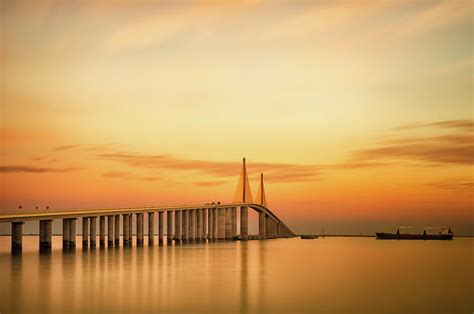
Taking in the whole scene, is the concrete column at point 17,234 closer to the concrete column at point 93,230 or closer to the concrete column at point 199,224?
the concrete column at point 93,230

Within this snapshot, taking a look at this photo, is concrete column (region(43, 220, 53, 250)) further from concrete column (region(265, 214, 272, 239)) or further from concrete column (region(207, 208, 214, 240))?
concrete column (region(265, 214, 272, 239))

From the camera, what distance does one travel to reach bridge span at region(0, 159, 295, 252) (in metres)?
92.2

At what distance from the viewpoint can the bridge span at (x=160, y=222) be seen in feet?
303

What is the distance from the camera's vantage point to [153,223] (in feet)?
422

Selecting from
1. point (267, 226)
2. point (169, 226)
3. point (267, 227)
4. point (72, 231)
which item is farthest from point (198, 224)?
point (72, 231)

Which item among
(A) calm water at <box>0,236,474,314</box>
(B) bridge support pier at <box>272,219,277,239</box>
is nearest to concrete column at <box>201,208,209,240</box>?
(B) bridge support pier at <box>272,219,277,239</box>

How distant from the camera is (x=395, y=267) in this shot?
7038cm

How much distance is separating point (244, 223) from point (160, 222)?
113ft

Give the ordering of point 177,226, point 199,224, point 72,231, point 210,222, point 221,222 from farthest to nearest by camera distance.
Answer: point 221,222
point 210,222
point 199,224
point 177,226
point 72,231

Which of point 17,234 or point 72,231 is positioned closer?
point 17,234

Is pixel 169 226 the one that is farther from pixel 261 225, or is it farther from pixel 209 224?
pixel 261 225

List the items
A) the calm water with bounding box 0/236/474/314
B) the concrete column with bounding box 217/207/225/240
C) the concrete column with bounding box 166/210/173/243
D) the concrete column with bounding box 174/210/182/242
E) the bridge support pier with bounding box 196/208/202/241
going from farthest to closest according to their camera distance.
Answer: the concrete column with bounding box 217/207/225/240 → the bridge support pier with bounding box 196/208/202/241 → the concrete column with bounding box 174/210/182/242 → the concrete column with bounding box 166/210/173/243 → the calm water with bounding box 0/236/474/314

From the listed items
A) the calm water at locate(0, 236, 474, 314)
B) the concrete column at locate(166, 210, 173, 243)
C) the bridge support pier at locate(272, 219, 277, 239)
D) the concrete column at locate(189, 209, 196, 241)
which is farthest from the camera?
the bridge support pier at locate(272, 219, 277, 239)

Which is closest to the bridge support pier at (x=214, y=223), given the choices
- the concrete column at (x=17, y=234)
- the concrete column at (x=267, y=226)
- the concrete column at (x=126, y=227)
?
the concrete column at (x=267, y=226)
